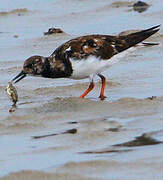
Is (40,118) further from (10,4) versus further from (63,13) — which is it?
(10,4)

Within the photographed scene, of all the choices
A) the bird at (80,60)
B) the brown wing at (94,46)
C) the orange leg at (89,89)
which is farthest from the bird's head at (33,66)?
the orange leg at (89,89)

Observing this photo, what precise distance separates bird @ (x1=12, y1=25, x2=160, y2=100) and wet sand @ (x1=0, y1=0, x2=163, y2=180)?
278mm

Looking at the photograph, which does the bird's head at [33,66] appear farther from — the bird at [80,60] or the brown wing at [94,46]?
the brown wing at [94,46]

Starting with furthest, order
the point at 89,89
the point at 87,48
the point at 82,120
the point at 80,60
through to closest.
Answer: the point at 89,89, the point at 87,48, the point at 80,60, the point at 82,120

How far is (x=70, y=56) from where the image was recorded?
26.8 ft

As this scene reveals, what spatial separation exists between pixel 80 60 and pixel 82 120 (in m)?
1.25

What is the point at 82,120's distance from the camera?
705 centimetres

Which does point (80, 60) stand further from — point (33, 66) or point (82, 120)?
point (82, 120)

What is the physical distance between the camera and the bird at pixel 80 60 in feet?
26.7

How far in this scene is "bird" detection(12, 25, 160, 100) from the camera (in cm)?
814

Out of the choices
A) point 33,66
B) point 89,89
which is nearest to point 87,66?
point 89,89

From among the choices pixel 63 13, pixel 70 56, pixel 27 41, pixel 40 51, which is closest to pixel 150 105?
pixel 70 56

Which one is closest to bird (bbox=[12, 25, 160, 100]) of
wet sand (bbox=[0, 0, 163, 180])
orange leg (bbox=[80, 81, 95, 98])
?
orange leg (bbox=[80, 81, 95, 98])

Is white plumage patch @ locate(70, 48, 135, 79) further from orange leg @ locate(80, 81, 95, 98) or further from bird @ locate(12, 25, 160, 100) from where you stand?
orange leg @ locate(80, 81, 95, 98)
